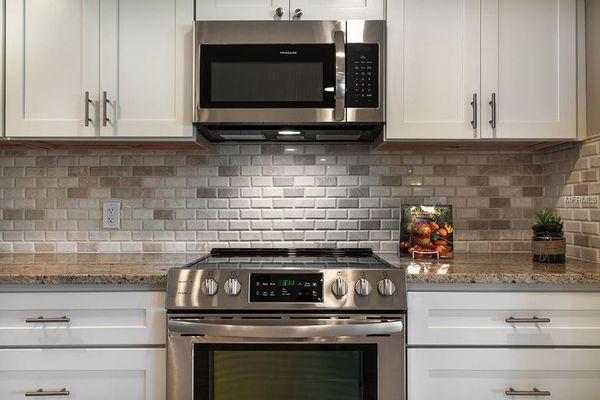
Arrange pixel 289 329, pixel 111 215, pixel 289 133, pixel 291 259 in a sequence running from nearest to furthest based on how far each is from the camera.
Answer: pixel 289 329
pixel 291 259
pixel 289 133
pixel 111 215

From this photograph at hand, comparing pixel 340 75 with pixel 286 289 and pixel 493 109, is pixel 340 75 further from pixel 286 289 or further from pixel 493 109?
pixel 286 289

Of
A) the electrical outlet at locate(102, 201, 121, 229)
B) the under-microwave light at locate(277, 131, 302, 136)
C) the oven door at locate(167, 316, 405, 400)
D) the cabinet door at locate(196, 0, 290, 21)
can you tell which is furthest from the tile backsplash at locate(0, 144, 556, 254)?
the oven door at locate(167, 316, 405, 400)

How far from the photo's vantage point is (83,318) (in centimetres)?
160

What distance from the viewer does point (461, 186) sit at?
2.23 metres

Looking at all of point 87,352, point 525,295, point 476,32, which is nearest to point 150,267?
point 87,352

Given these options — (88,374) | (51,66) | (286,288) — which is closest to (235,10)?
(51,66)

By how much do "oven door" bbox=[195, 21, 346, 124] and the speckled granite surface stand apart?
701mm

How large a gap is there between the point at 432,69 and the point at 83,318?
165 centimetres

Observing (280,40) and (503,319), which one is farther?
(280,40)

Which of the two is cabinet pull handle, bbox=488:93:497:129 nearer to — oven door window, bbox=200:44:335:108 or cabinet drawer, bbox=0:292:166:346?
oven door window, bbox=200:44:335:108

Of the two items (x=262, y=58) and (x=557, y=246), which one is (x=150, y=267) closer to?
(x=262, y=58)

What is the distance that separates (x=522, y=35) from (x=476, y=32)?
19 cm

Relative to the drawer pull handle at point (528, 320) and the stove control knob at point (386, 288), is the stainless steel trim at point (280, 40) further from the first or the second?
the drawer pull handle at point (528, 320)

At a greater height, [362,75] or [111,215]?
[362,75]
